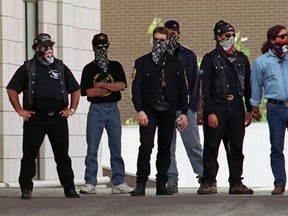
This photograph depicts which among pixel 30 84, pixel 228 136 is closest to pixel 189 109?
pixel 228 136

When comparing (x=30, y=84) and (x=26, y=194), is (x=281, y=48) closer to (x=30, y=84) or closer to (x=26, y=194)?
(x=30, y=84)

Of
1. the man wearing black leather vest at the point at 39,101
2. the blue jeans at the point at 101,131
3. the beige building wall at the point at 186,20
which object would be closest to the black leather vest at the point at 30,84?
the man wearing black leather vest at the point at 39,101

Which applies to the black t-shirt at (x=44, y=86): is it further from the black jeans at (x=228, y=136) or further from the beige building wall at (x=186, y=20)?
the beige building wall at (x=186, y=20)

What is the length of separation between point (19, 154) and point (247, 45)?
1828cm

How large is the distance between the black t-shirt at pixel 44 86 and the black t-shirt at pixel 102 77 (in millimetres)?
1263

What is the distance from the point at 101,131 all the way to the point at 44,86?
1703 mm

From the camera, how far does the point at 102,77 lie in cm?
1786

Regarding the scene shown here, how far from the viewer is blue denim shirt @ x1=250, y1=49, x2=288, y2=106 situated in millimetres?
16781

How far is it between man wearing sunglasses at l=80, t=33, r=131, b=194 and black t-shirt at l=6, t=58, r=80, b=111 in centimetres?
122

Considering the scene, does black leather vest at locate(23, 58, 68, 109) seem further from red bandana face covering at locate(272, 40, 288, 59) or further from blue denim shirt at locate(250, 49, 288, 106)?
red bandana face covering at locate(272, 40, 288, 59)

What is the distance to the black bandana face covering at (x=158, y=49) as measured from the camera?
667 inches

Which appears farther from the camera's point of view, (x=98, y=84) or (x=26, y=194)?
(x=98, y=84)

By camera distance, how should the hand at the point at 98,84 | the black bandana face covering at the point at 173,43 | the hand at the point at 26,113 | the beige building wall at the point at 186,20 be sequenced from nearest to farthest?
the hand at the point at 26,113 < the black bandana face covering at the point at 173,43 < the hand at the point at 98,84 < the beige building wall at the point at 186,20

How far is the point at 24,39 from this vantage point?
21344 mm
